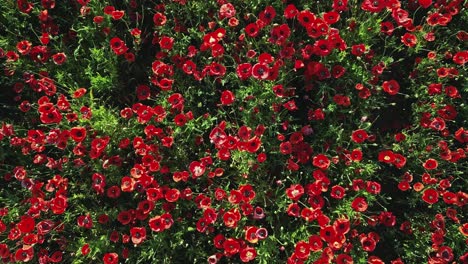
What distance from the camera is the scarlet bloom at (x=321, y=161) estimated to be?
3.17m

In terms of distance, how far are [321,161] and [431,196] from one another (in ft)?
2.82

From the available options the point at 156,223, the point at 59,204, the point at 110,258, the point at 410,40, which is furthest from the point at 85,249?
the point at 410,40

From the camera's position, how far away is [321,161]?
10.5 ft

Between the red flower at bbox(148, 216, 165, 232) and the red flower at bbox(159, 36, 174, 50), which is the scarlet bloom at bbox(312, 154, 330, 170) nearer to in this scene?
the red flower at bbox(148, 216, 165, 232)

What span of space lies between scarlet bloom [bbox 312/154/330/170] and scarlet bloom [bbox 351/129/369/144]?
266 millimetres

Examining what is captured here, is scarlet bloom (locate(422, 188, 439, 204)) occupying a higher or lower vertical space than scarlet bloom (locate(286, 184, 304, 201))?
lower

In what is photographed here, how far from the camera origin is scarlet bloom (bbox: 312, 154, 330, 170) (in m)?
3.17

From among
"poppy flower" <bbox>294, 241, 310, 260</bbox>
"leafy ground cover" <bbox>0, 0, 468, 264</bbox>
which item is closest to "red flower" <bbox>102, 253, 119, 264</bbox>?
"leafy ground cover" <bbox>0, 0, 468, 264</bbox>

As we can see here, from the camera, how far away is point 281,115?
3514 mm

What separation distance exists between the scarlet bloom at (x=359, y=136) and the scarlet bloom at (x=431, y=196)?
61 cm

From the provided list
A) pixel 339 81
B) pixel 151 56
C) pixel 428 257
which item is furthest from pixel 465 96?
pixel 151 56

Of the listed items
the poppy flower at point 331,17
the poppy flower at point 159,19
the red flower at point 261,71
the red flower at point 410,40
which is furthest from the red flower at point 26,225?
the red flower at point 410,40

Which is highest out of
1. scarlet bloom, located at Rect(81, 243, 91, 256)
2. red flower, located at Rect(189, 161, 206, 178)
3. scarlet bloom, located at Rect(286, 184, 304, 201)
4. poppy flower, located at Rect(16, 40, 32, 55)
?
poppy flower, located at Rect(16, 40, 32, 55)

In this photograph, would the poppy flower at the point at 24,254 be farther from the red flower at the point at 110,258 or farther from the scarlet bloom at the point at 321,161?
the scarlet bloom at the point at 321,161
